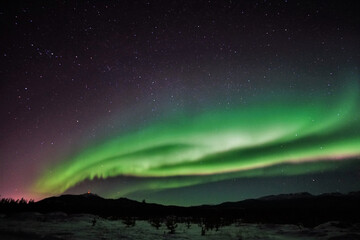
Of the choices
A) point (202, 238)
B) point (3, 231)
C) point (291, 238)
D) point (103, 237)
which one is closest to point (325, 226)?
point (291, 238)

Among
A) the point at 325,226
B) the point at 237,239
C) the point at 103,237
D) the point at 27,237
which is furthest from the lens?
the point at 325,226

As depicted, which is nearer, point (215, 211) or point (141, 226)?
point (141, 226)

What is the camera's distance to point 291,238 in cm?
1173

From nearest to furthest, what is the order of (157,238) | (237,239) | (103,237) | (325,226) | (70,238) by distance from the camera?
(70,238), (103,237), (157,238), (237,239), (325,226)

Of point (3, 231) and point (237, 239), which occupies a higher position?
point (3, 231)

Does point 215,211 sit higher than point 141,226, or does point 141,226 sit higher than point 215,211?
point 141,226

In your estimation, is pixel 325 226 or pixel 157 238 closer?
pixel 157 238

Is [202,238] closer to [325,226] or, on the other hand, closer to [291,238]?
[291,238]

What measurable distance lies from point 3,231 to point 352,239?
1405cm

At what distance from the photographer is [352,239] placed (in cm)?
1005

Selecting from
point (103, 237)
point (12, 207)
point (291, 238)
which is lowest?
point (291, 238)

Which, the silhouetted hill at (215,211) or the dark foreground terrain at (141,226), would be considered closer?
the dark foreground terrain at (141,226)

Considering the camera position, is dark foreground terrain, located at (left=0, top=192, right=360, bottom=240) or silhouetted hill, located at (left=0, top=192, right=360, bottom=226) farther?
silhouetted hill, located at (left=0, top=192, right=360, bottom=226)

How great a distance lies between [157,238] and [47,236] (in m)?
4.34
